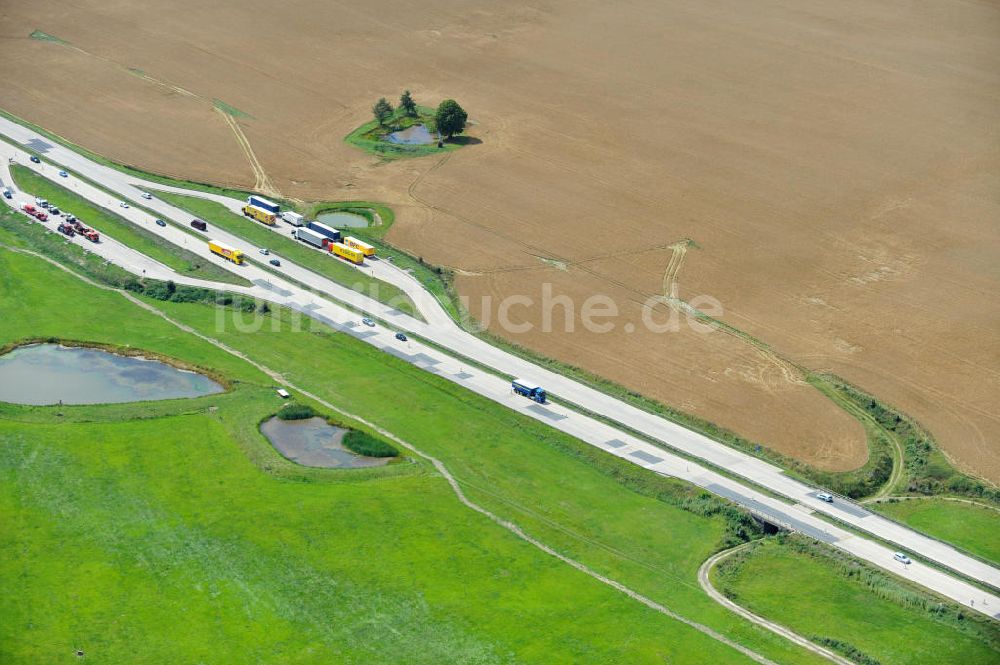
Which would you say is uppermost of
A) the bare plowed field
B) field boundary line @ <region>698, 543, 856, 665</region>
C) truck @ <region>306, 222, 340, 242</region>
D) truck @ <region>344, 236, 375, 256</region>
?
the bare plowed field

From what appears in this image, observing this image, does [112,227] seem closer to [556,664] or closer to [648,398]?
[648,398]

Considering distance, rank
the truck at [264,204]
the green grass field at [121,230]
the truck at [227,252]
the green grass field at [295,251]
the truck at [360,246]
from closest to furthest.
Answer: the green grass field at [295,251]
the green grass field at [121,230]
the truck at [227,252]
the truck at [360,246]
the truck at [264,204]

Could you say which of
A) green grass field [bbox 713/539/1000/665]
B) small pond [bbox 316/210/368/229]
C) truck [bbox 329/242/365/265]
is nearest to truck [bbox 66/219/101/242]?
small pond [bbox 316/210/368/229]

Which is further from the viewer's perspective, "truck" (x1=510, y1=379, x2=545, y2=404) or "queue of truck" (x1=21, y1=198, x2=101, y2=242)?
"queue of truck" (x1=21, y1=198, x2=101, y2=242)

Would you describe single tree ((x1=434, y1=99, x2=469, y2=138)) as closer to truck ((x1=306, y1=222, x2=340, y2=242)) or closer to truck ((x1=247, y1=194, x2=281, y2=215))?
truck ((x1=247, y1=194, x2=281, y2=215))

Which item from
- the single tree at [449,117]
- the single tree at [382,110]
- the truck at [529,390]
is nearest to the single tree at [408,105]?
the single tree at [382,110]

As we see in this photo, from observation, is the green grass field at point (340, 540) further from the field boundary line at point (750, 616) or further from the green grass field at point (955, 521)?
the green grass field at point (955, 521)

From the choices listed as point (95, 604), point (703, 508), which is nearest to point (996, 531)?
point (703, 508)
